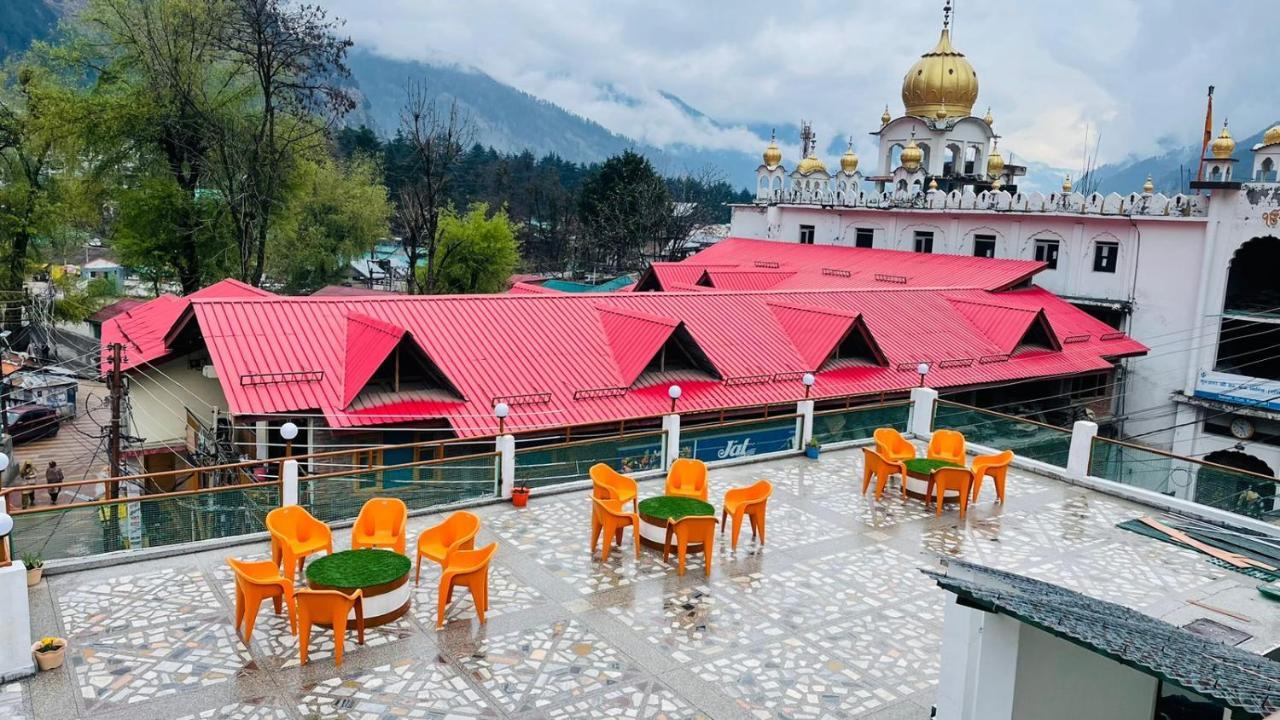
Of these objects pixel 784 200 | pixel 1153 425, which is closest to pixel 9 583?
pixel 1153 425

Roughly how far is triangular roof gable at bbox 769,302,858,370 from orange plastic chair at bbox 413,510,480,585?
11.0 metres

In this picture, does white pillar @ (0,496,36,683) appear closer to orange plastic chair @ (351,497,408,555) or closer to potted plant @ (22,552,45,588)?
potted plant @ (22,552,45,588)

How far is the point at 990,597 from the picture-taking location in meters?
5.07

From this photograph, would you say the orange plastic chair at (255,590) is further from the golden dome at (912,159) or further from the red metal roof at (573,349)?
the golden dome at (912,159)

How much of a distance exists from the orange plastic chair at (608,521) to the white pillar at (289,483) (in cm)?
340

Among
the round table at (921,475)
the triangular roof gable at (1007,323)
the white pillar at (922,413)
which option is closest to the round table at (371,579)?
the round table at (921,475)

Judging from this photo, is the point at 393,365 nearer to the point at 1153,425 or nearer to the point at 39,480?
the point at 39,480

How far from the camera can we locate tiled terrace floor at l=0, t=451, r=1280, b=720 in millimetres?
7160

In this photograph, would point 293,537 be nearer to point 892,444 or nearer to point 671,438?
point 671,438

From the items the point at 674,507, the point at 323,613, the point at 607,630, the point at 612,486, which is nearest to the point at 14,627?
the point at 323,613

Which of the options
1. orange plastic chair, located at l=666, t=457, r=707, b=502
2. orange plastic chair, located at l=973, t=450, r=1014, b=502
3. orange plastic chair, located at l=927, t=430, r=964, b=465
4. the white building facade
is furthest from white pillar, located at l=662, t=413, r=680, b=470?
the white building facade

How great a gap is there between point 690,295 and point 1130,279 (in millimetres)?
16271

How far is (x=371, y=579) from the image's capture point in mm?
8156

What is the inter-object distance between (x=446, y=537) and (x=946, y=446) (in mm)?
7991
